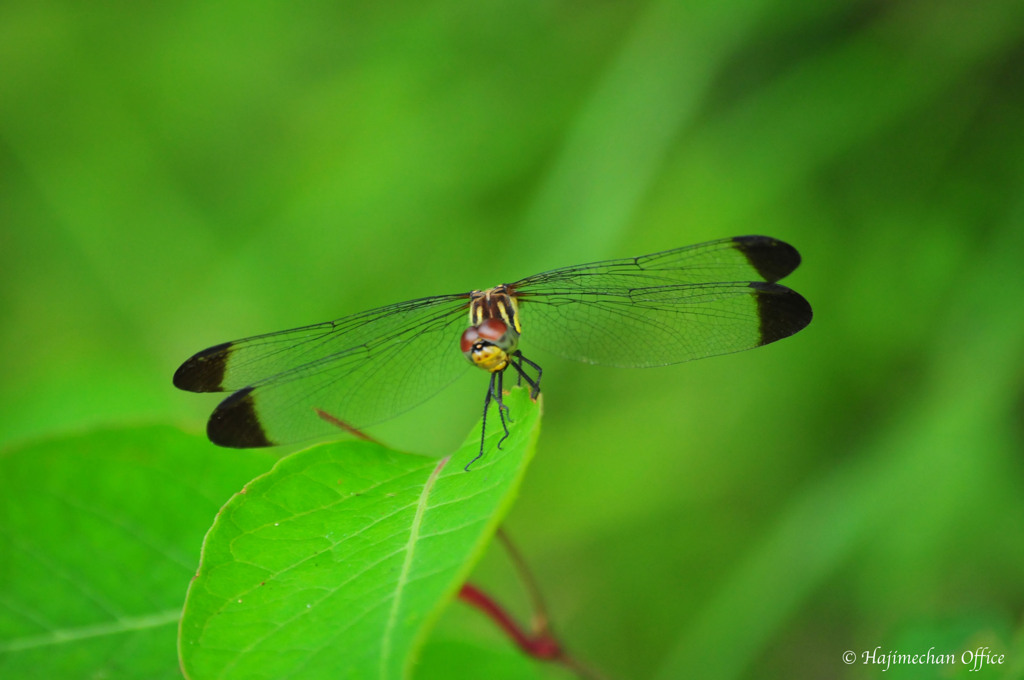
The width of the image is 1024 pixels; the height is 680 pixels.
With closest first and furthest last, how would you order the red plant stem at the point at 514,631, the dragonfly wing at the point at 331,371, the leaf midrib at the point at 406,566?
the leaf midrib at the point at 406,566, the red plant stem at the point at 514,631, the dragonfly wing at the point at 331,371

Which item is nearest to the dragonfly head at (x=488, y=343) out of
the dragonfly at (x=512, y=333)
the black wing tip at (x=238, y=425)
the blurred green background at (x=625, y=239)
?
the dragonfly at (x=512, y=333)

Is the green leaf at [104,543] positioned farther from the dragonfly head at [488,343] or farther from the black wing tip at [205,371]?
the dragonfly head at [488,343]

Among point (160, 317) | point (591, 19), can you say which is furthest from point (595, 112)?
point (160, 317)

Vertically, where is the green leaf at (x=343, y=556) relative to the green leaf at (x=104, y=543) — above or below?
below

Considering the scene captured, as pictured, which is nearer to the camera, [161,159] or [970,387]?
[970,387]

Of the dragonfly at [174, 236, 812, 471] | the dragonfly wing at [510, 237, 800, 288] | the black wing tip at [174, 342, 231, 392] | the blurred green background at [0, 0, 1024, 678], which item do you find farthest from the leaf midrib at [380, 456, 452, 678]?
the blurred green background at [0, 0, 1024, 678]

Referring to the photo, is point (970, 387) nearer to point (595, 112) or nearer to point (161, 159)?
point (595, 112)

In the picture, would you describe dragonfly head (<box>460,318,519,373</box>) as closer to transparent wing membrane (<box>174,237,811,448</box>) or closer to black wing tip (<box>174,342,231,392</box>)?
transparent wing membrane (<box>174,237,811,448</box>)

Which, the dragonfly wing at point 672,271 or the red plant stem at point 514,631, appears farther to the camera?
the dragonfly wing at point 672,271

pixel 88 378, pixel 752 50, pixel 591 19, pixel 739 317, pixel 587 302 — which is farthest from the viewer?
pixel 591 19
